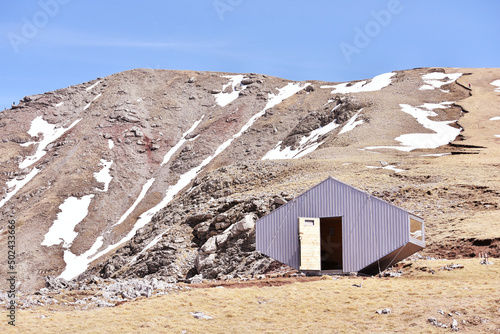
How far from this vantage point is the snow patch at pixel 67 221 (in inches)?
3317

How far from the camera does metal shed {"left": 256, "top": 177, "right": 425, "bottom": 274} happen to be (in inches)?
1292

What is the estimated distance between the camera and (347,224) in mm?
34094

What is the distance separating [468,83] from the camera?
348ft

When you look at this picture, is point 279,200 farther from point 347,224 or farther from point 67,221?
point 67,221

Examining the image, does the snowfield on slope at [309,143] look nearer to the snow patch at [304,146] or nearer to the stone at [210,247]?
the snow patch at [304,146]

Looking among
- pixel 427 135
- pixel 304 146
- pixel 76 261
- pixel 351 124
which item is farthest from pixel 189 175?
pixel 427 135

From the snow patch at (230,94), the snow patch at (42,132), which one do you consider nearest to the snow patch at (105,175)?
the snow patch at (42,132)

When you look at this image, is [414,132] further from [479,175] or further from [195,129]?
[195,129]

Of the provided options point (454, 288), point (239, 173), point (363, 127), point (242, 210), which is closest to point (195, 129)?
point (363, 127)

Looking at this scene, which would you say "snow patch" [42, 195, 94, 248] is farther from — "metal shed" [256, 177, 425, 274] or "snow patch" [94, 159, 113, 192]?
"metal shed" [256, 177, 425, 274]

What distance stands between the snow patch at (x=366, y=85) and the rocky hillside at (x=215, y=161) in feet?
2.37

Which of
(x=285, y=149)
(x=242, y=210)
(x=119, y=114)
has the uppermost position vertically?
(x=119, y=114)

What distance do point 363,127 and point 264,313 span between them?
197 feet

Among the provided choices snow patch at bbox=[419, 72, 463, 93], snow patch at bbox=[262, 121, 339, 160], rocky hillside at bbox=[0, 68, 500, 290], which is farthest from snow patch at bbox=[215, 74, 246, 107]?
snow patch at bbox=[419, 72, 463, 93]
